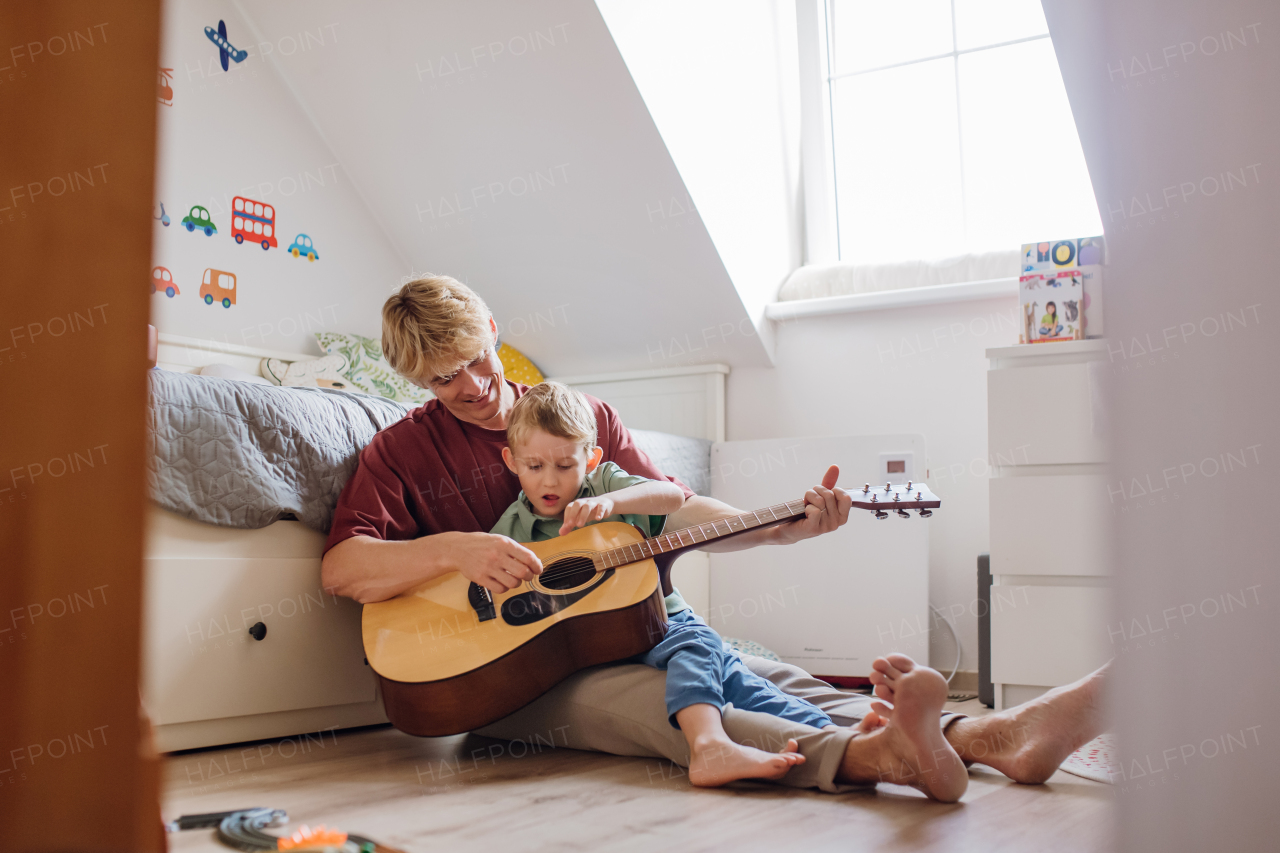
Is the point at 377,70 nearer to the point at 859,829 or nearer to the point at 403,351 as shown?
the point at 403,351

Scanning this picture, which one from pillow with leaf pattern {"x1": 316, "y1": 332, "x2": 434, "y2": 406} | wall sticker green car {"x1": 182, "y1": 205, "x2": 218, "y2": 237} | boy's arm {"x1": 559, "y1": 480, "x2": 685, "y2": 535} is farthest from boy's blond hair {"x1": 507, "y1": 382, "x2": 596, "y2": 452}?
wall sticker green car {"x1": 182, "y1": 205, "x2": 218, "y2": 237}

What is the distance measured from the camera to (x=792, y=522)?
4.15 feet

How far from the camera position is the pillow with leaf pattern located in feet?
8.38

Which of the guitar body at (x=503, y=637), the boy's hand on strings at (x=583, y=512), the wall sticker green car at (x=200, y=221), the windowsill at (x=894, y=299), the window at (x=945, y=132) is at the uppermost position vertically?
the window at (x=945, y=132)

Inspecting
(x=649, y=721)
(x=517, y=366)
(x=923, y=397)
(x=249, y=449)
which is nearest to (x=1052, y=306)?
(x=923, y=397)

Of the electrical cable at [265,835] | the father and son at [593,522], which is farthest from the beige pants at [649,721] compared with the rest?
the electrical cable at [265,835]

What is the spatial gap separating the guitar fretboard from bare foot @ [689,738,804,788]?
0.26 meters

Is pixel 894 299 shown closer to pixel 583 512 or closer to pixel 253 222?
pixel 583 512

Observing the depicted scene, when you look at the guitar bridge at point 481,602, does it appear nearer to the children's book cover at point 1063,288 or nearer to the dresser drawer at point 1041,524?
the dresser drawer at point 1041,524

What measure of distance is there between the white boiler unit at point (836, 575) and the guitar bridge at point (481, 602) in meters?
1.16

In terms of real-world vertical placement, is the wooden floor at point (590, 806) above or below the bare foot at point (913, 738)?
below

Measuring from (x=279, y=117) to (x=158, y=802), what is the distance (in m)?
2.55

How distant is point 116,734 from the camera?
417mm

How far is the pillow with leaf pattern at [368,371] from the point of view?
8.38 ft
